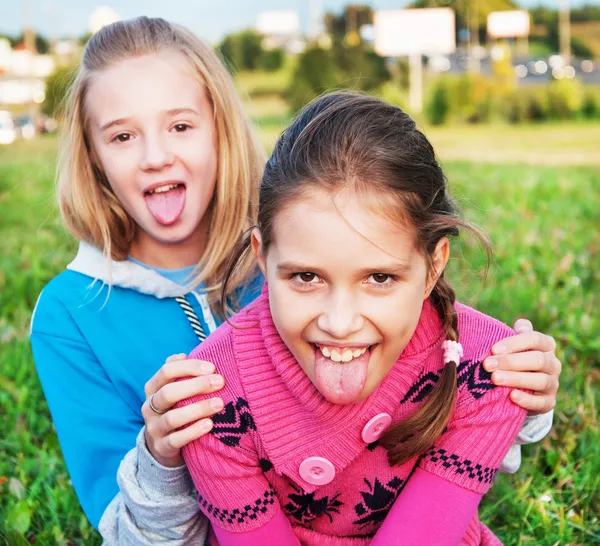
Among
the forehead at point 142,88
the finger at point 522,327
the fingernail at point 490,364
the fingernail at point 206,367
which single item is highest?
the forehead at point 142,88

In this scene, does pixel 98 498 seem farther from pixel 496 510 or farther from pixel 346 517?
pixel 496 510

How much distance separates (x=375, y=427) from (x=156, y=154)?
3.56 ft

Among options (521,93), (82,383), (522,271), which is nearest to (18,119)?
(521,93)

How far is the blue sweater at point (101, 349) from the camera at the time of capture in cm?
229

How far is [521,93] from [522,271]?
51.6 ft

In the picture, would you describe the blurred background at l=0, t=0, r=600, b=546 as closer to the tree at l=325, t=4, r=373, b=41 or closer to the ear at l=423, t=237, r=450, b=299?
the ear at l=423, t=237, r=450, b=299

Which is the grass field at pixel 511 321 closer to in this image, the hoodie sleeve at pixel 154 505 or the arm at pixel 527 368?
the arm at pixel 527 368

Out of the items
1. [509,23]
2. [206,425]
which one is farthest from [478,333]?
[509,23]

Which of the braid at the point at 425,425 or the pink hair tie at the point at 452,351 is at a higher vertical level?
the pink hair tie at the point at 452,351

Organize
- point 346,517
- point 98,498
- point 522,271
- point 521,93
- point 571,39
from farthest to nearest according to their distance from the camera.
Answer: point 571,39 → point 521,93 → point 522,271 → point 98,498 → point 346,517

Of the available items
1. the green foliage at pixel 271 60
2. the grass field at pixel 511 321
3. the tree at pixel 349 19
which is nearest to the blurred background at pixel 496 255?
the grass field at pixel 511 321

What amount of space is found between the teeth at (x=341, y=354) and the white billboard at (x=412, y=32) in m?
22.6

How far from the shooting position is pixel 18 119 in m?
19.5

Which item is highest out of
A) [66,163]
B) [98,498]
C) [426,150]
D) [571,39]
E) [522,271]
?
[426,150]
